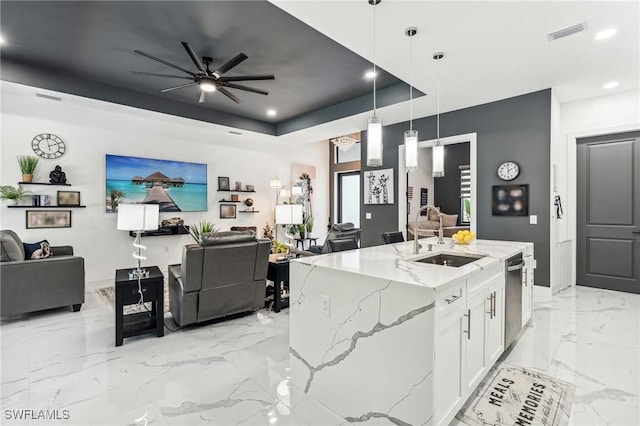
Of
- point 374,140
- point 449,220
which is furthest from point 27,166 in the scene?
point 449,220

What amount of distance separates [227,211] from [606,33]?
6.45 metres

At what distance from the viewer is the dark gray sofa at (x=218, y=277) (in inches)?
121

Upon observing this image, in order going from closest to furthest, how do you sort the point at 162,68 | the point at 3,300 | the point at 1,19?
the point at 1,19 < the point at 3,300 < the point at 162,68

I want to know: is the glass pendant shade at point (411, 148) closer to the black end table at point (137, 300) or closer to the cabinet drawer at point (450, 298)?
the cabinet drawer at point (450, 298)

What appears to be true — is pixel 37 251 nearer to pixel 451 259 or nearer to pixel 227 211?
pixel 227 211

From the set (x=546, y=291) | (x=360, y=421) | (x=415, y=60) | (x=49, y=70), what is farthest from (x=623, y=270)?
(x=49, y=70)

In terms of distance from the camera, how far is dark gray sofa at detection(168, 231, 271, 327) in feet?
10.1

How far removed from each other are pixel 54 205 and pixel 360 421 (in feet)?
18.0

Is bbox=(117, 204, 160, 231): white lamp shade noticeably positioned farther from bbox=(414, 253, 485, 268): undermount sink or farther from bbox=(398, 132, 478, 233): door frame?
bbox=(398, 132, 478, 233): door frame

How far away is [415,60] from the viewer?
3.40 metres

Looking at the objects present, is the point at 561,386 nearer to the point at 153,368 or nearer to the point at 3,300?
the point at 153,368

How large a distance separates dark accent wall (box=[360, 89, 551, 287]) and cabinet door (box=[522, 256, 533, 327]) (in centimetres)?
153

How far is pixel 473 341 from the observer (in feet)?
6.35

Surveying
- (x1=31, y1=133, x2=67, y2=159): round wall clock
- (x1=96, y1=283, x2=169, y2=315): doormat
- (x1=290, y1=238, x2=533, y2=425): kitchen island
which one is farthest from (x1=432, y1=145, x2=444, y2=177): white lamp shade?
(x1=31, y1=133, x2=67, y2=159): round wall clock
